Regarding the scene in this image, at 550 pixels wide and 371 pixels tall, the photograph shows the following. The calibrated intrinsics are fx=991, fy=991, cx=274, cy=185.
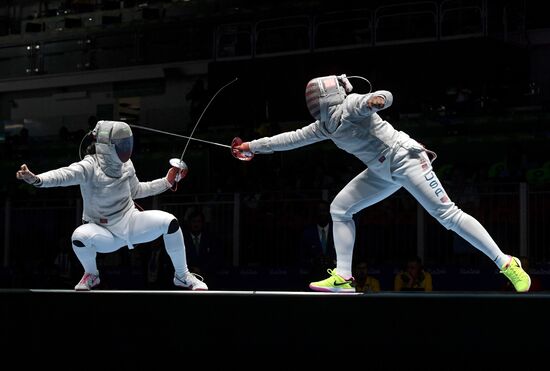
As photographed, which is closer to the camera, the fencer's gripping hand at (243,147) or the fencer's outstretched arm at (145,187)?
the fencer's gripping hand at (243,147)

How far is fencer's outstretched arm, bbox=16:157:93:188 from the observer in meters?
5.89

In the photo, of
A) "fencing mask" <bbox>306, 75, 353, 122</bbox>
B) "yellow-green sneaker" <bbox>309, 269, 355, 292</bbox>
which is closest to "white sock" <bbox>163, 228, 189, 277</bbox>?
"yellow-green sneaker" <bbox>309, 269, 355, 292</bbox>

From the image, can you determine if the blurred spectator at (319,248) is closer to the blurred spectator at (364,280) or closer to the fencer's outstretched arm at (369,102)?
the blurred spectator at (364,280)

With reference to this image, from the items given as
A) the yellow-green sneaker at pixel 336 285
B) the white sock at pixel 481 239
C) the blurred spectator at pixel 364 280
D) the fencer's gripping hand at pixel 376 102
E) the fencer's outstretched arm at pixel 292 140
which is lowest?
the blurred spectator at pixel 364 280

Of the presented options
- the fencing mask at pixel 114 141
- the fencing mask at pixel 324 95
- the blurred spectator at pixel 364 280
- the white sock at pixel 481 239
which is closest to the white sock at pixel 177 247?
the fencing mask at pixel 114 141

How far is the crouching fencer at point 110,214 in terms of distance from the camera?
20.2 feet

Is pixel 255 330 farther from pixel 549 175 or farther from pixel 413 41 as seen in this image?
pixel 413 41

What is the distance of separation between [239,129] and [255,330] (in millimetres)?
5956

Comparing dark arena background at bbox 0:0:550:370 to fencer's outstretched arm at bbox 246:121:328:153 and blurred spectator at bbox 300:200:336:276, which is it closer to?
blurred spectator at bbox 300:200:336:276

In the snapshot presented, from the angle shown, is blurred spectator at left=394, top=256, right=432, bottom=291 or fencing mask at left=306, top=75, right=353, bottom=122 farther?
blurred spectator at left=394, top=256, right=432, bottom=291

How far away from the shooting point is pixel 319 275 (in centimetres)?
779

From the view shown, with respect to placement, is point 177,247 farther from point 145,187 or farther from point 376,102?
point 376,102

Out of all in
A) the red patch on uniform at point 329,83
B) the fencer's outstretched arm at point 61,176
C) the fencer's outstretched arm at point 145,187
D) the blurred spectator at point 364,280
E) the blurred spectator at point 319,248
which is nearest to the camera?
the red patch on uniform at point 329,83

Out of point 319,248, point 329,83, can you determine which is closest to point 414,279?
point 319,248
